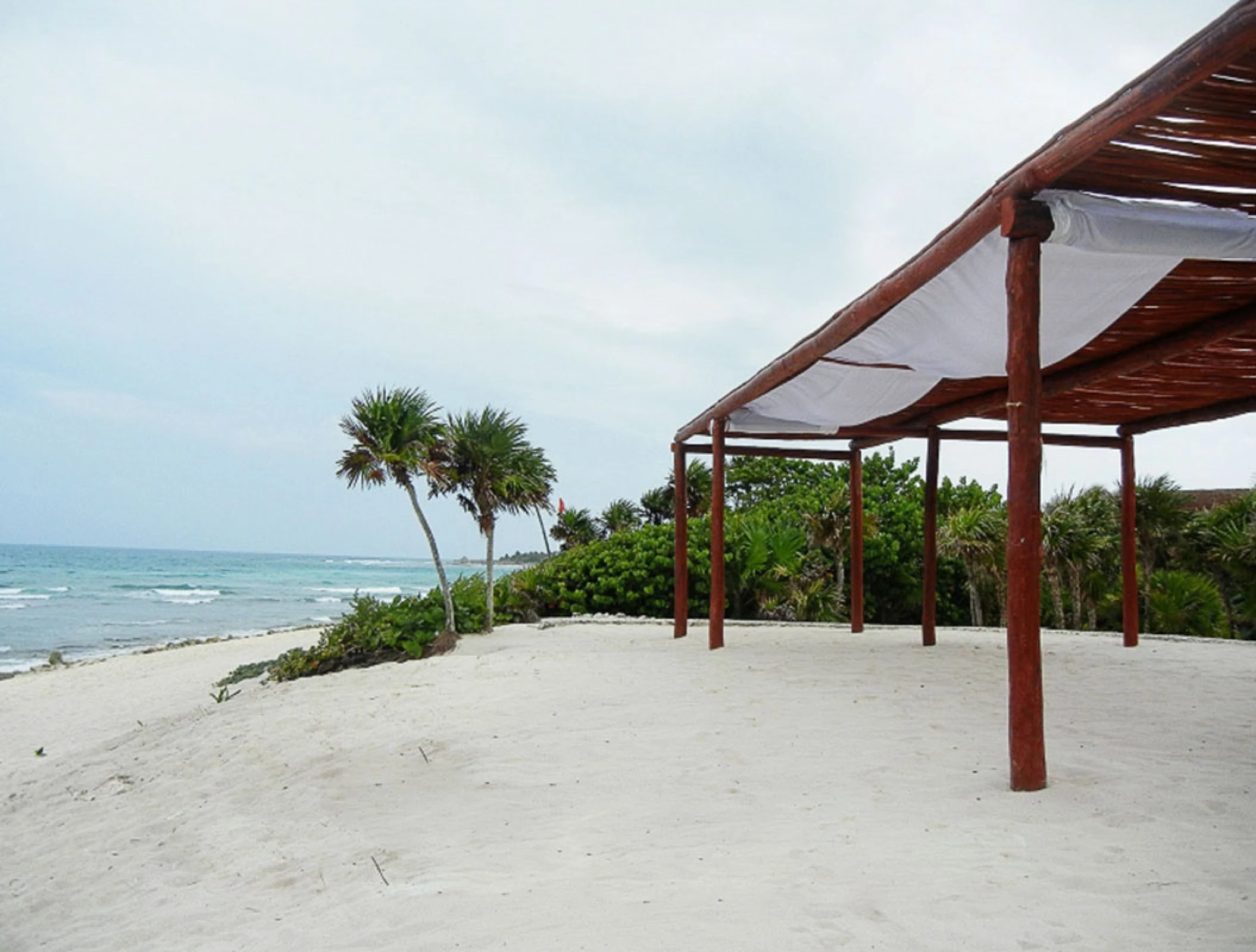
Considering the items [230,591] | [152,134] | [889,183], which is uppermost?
[152,134]

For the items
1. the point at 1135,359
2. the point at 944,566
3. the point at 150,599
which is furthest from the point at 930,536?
the point at 150,599

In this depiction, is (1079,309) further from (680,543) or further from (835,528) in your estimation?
(835,528)

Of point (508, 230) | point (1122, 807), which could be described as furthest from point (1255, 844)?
point (508, 230)

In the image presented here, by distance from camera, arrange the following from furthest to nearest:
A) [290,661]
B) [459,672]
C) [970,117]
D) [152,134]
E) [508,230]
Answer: [508,230]
[152,134]
[290,661]
[970,117]
[459,672]

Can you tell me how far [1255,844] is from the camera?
299cm

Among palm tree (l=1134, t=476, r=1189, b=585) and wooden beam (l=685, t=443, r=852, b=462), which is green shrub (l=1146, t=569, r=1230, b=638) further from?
wooden beam (l=685, t=443, r=852, b=462)

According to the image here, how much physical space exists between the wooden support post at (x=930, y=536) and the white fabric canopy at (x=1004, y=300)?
56.7 inches

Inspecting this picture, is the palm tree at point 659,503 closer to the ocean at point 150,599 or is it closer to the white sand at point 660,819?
the ocean at point 150,599

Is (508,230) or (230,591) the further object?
(230,591)

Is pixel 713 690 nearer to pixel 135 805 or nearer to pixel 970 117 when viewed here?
pixel 135 805

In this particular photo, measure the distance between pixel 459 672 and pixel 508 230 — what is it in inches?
472

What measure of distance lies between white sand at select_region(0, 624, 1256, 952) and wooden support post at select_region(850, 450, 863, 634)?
10.6 ft

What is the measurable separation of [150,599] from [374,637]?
111 ft

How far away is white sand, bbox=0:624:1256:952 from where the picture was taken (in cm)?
265
